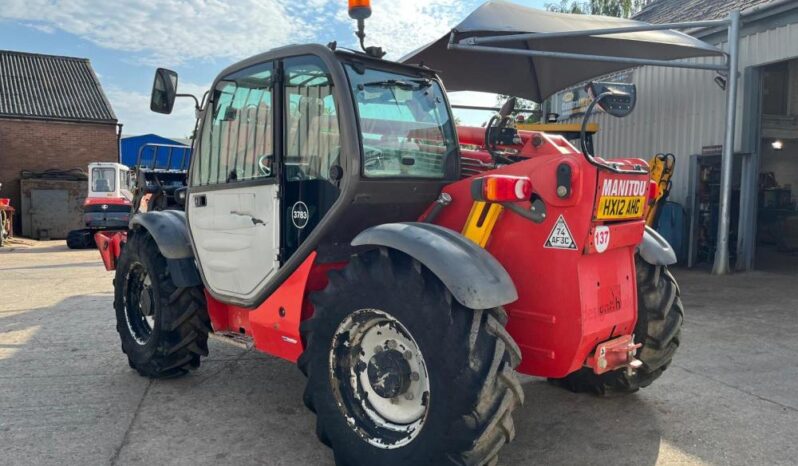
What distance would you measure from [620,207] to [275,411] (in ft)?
7.96

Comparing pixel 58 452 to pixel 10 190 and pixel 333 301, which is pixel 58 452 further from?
pixel 10 190

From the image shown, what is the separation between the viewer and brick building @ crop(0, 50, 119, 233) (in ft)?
76.3

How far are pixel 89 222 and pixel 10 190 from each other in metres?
9.70

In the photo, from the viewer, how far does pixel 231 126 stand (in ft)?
12.7

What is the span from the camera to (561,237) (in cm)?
282

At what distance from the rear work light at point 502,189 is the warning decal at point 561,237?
20 cm

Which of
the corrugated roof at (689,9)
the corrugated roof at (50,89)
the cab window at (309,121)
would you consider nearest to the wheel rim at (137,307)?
the cab window at (309,121)

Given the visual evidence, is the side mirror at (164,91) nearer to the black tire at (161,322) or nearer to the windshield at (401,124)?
the black tire at (161,322)

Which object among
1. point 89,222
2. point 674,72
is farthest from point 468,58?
point 89,222

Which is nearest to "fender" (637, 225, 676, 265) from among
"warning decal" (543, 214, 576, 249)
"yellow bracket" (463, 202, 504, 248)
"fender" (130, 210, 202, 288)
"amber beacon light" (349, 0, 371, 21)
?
"warning decal" (543, 214, 576, 249)

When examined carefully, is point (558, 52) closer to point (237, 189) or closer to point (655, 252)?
point (655, 252)

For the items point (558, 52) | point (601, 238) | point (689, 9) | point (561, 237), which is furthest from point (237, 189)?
point (689, 9)

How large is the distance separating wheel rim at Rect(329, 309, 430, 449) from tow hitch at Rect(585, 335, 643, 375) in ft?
2.99

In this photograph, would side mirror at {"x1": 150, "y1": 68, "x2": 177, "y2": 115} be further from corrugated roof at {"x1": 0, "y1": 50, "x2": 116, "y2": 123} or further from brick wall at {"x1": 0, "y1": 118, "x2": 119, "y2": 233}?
corrugated roof at {"x1": 0, "y1": 50, "x2": 116, "y2": 123}
